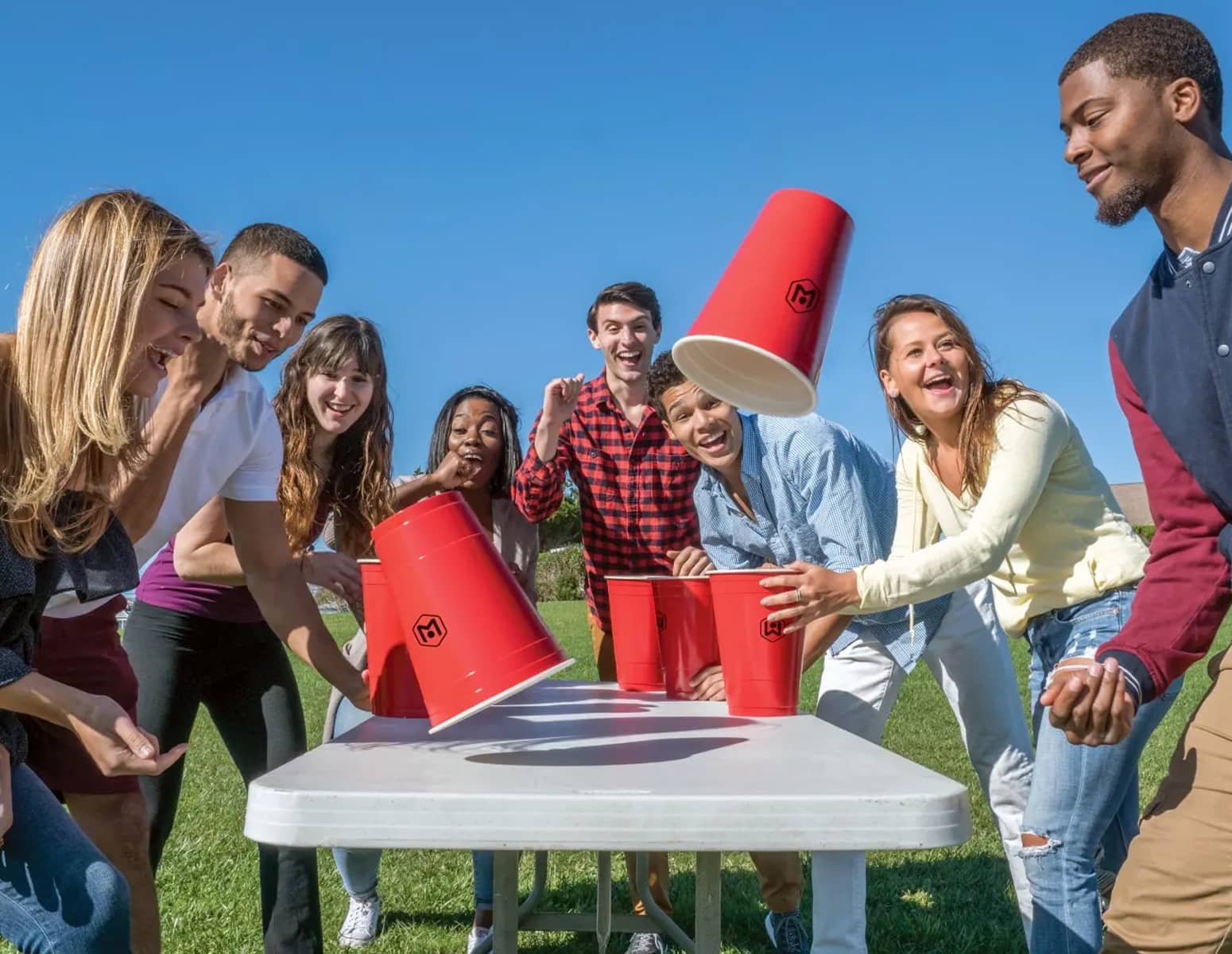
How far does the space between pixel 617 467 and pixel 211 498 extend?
6.23 feet

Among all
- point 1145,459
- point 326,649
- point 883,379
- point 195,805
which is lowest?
point 195,805

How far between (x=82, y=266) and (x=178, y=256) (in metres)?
0.16

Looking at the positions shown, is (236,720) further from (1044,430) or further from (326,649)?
(1044,430)

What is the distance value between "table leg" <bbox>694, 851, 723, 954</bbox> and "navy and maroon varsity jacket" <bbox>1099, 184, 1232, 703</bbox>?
790mm

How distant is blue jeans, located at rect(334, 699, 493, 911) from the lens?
3.74 meters

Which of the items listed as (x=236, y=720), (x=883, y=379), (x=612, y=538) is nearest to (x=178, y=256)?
(x=236, y=720)

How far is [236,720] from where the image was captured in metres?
3.21

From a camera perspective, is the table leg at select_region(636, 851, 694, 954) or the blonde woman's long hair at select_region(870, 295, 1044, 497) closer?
the blonde woman's long hair at select_region(870, 295, 1044, 497)

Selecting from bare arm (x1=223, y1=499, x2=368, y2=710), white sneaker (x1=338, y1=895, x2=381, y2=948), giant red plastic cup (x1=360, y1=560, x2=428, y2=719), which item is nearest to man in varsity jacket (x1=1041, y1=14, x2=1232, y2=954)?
giant red plastic cup (x1=360, y1=560, x2=428, y2=719)

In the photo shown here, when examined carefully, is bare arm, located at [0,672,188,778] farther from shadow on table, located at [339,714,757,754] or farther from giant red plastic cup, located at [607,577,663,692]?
giant red plastic cup, located at [607,577,663,692]

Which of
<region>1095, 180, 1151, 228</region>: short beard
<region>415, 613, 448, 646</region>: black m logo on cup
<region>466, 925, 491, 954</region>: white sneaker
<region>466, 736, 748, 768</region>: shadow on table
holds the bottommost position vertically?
<region>466, 925, 491, 954</region>: white sneaker

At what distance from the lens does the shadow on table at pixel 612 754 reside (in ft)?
5.22

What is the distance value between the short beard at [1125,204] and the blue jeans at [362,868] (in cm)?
259

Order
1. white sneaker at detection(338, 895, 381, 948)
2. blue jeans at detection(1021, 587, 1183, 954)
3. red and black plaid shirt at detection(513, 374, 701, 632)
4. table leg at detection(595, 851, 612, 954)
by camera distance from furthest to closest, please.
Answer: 1. red and black plaid shirt at detection(513, 374, 701, 632)
2. white sneaker at detection(338, 895, 381, 948)
3. table leg at detection(595, 851, 612, 954)
4. blue jeans at detection(1021, 587, 1183, 954)
